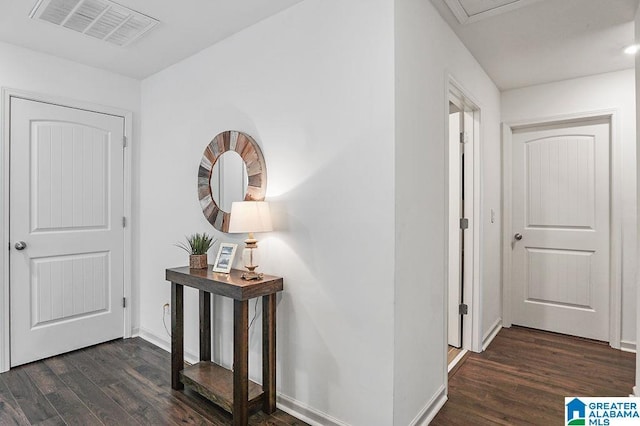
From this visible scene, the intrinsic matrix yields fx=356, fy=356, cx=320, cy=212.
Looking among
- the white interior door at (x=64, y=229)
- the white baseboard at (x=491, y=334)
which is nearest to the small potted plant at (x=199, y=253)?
the white interior door at (x=64, y=229)

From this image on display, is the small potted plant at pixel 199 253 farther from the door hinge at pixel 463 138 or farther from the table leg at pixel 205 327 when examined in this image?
the door hinge at pixel 463 138

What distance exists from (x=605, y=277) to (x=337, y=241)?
297 cm

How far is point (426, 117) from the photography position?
6.80ft

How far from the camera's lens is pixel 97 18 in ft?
7.63

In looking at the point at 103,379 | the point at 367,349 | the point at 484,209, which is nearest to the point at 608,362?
the point at 484,209

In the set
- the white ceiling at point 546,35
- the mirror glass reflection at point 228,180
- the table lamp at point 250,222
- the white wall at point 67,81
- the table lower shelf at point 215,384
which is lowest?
the table lower shelf at point 215,384

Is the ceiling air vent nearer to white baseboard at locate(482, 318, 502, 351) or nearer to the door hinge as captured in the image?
the door hinge

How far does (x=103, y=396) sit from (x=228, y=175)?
1.66 m

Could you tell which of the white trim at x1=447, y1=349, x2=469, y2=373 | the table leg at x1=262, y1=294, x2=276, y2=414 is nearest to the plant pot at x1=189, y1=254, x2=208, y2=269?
the table leg at x1=262, y1=294, x2=276, y2=414

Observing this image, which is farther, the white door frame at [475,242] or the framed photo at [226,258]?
the white door frame at [475,242]

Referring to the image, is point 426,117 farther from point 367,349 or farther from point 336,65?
point 367,349

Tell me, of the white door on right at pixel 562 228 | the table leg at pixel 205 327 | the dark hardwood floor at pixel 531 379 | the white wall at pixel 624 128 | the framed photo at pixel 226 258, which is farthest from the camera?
the white door on right at pixel 562 228

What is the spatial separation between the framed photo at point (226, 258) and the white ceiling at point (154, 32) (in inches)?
58.5

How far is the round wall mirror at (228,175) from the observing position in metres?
2.31
